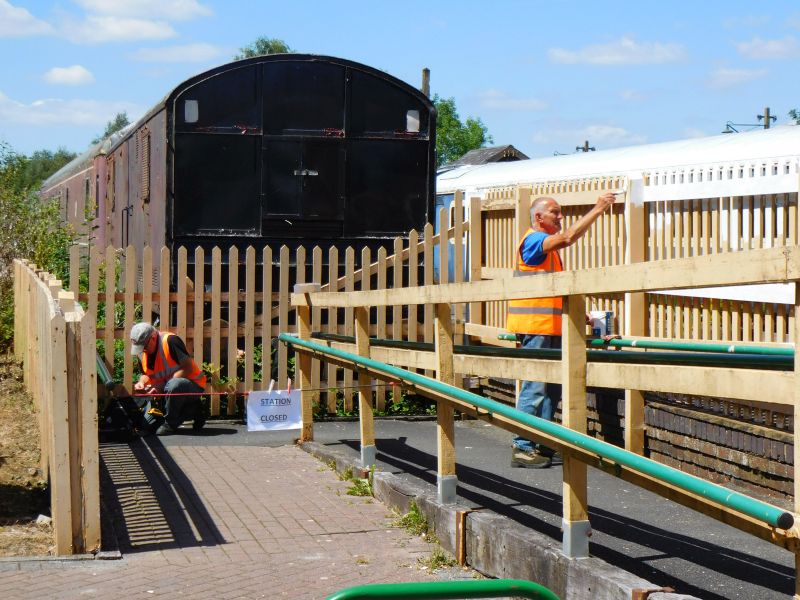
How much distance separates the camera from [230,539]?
21.0ft

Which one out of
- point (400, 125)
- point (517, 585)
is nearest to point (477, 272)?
point (400, 125)

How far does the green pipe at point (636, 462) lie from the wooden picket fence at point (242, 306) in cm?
462

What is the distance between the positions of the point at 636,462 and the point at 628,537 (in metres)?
2.29

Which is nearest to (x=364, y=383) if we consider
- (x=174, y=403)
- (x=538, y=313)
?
(x=538, y=313)

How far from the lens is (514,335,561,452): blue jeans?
8125 millimetres

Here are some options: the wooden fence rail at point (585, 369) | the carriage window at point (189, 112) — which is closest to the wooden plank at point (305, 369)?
the wooden fence rail at point (585, 369)

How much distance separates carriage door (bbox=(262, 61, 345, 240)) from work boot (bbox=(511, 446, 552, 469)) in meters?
4.43

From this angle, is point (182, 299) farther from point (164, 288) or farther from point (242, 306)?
point (242, 306)

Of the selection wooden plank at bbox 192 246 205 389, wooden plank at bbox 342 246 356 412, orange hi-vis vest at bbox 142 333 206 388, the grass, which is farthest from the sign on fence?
wooden plank at bbox 192 246 205 389

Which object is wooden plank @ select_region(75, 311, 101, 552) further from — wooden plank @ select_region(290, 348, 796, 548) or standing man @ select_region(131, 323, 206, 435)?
standing man @ select_region(131, 323, 206, 435)

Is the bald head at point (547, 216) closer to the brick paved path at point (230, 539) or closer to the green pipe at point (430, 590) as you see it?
the brick paved path at point (230, 539)

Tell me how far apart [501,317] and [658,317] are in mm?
2766

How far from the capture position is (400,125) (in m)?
12.3

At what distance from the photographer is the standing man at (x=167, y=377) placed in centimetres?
1031
